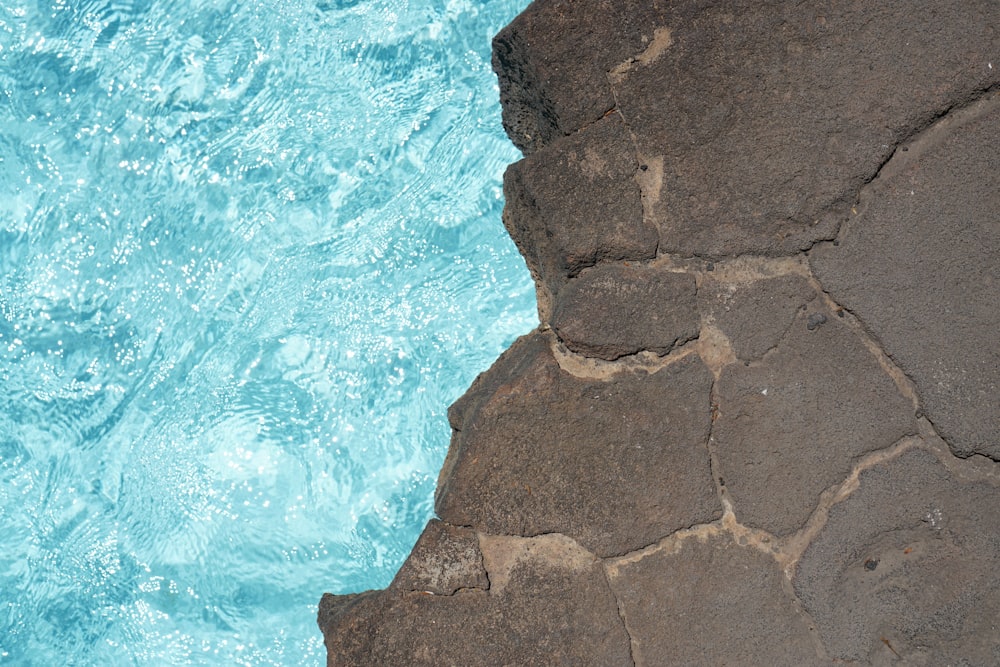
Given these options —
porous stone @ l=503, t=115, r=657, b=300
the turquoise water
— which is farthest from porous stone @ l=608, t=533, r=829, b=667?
the turquoise water

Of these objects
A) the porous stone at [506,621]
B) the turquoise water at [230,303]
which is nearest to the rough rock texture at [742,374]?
the porous stone at [506,621]

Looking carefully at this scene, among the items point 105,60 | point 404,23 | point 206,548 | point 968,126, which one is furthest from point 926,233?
point 105,60

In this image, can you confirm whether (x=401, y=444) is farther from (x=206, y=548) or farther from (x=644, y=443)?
(x=644, y=443)

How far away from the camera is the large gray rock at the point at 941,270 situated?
182cm

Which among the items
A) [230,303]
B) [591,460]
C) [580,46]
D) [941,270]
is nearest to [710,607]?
[591,460]

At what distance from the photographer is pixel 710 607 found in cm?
181

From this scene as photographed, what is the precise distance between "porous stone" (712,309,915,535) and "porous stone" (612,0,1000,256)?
204mm

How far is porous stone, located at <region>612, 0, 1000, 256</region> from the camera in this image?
186 cm

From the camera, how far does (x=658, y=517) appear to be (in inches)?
71.9

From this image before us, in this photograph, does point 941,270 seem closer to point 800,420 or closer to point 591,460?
point 800,420

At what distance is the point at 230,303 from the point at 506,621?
211 centimetres

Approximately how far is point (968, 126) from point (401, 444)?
7.11 ft

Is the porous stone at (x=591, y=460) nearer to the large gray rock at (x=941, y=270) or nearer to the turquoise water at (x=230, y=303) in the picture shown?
the large gray rock at (x=941, y=270)

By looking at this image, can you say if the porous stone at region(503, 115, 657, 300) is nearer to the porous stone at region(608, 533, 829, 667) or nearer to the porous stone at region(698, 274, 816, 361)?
the porous stone at region(698, 274, 816, 361)
